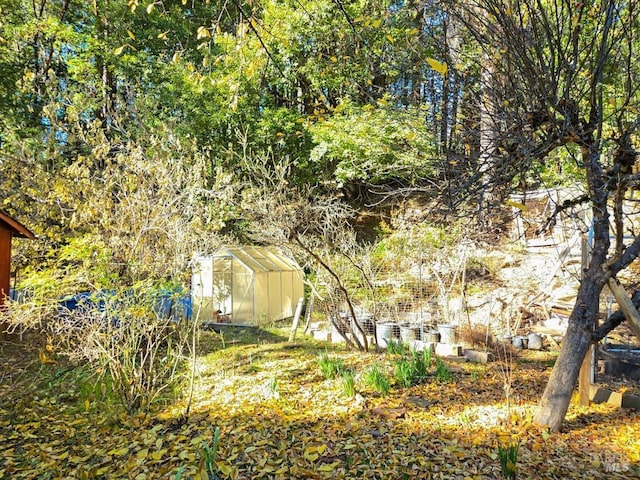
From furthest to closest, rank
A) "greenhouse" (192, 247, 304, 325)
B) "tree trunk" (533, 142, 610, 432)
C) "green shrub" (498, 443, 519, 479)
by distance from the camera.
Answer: "greenhouse" (192, 247, 304, 325) < "tree trunk" (533, 142, 610, 432) < "green shrub" (498, 443, 519, 479)

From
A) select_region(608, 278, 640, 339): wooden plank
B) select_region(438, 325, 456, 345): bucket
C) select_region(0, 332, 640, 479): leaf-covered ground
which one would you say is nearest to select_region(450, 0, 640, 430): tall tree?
select_region(608, 278, 640, 339): wooden plank

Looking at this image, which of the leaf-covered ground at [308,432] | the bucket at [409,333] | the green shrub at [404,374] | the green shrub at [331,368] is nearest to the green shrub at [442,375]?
the leaf-covered ground at [308,432]

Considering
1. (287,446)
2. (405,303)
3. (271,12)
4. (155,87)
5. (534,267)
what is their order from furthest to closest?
(155,87) < (271,12) < (534,267) < (405,303) < (287,446)

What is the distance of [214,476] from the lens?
304 centimetres

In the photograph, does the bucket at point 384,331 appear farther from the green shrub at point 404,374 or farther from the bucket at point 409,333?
the green shrub at point 404,374

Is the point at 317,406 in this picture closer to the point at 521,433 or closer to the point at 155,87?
the point at 521,433

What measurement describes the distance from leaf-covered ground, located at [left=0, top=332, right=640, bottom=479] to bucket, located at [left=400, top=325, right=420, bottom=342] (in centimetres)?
214

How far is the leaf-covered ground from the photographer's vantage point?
323 centimetres

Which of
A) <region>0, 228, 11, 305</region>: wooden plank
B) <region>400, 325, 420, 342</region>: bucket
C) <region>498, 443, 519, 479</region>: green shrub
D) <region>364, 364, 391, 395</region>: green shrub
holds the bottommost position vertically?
<region>498, 443, 519, 479</region>: green shrub

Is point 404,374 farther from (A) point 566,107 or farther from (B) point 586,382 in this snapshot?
(A) point 566,107

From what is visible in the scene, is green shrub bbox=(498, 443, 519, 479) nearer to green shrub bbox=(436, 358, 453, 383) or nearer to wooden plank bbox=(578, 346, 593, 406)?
wooden plank bbox=(578, 346, 593, 406)

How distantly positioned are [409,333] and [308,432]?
437 centimetres

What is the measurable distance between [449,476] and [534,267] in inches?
328

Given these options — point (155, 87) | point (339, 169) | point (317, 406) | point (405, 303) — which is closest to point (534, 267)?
point (405, 303)
